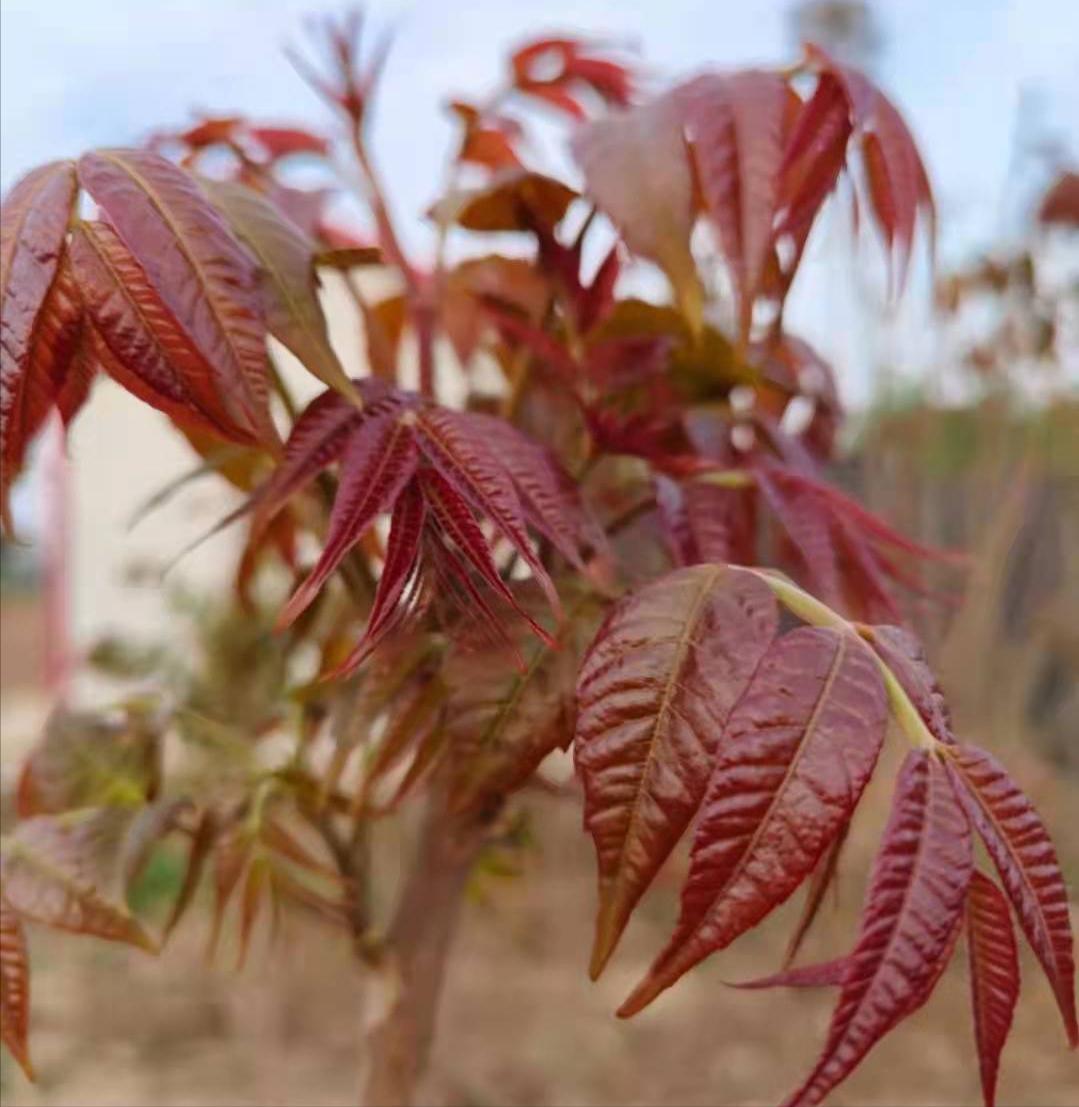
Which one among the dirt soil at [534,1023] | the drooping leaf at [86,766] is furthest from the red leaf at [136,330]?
the dirt soil at [534,1023]

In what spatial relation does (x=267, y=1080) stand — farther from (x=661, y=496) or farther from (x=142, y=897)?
(x=661, y=496)

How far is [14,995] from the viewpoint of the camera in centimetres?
55

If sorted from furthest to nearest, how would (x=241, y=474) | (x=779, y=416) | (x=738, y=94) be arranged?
(x=779, y=416), (x=241, y=474), (x=738, y=94)

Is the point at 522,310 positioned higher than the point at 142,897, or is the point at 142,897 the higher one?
the point at 522,310

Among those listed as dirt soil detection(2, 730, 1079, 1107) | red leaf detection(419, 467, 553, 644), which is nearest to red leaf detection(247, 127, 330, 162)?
red leaf detection(419, 467, 553, 644)

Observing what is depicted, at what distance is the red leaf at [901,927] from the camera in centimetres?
36

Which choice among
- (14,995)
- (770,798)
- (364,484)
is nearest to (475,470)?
(364,484)

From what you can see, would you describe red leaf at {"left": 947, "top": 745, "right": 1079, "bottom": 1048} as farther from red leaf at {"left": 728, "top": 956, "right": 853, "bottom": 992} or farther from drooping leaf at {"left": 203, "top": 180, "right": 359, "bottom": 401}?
drooping leaf at {"left": 203, "top": 180, "right": 359, "bottom": 401}

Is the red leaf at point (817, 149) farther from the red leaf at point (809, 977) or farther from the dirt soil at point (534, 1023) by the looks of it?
the dirt soil at point (534, 1023)

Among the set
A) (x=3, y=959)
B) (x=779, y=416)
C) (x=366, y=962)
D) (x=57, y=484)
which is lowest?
(x=57, y=484)

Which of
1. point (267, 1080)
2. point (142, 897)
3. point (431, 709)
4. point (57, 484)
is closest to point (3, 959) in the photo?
point (431, 709)

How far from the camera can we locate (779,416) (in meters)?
0.81

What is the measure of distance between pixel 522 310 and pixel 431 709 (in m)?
0.22

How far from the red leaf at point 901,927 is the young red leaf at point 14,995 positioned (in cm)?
31
